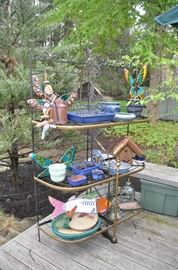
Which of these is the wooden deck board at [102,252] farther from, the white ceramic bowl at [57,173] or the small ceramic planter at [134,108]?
the small ceramic planter at [134,108]

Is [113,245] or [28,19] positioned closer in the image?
[113,245]

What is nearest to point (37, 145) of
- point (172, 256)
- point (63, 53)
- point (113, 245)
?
point (63, 53)

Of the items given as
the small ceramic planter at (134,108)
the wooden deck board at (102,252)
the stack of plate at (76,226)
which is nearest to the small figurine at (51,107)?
the small ceramic planter at (134,108)

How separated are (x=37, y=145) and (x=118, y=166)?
1.09 meters

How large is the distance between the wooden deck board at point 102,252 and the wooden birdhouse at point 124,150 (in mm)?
613

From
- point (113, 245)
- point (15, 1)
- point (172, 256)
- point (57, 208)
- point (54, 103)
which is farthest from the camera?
point (15, 1)

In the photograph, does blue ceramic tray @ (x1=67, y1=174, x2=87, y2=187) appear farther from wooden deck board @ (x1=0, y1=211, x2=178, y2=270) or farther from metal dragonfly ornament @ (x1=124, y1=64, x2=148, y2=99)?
metal dragonfly ornament @ (x1=124, y1=64, x2=148, y2=99)

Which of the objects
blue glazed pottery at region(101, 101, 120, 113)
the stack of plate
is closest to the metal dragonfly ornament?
blue glazed pottery at region(101, 101, 120, 113)

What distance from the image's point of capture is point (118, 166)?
1.89 meters

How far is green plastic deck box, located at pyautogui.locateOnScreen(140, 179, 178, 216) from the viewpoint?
89.5 inches

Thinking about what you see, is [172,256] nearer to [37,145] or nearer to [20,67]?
[37,145]

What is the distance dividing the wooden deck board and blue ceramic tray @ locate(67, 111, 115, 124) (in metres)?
0.95

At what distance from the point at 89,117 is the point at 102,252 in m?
0.98

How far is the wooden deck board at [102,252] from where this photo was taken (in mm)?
1720
